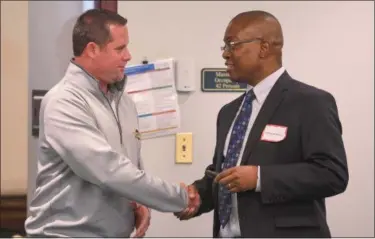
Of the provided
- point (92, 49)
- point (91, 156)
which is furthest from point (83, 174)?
point (92, 49)

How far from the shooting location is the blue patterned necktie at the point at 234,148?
176 centimetres

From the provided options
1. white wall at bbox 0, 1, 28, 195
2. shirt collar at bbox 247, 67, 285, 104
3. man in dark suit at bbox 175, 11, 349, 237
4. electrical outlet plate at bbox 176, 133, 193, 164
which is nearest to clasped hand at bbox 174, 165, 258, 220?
man in dark suit at bbox 175, 11, 349, 237

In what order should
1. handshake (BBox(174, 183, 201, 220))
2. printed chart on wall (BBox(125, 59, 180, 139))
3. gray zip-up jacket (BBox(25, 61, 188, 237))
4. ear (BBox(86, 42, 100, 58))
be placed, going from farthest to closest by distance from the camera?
1. printed chart on wall (BBox(125, 59, 180, 139))
2. handshake (BBox(174, 183, 201, 220))
3. ear (BBox(86, 42, 100, 58))
4. gray zip-up jacket (BBox(25, 61, 188, 237))

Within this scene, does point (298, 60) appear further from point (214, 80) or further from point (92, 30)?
point (92, 30)

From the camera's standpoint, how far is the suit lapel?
1687 millimetres

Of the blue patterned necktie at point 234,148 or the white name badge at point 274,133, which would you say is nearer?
the white name badge at point 274,133

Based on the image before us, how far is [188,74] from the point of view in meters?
2.62

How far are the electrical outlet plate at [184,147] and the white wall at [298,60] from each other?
0.03 m

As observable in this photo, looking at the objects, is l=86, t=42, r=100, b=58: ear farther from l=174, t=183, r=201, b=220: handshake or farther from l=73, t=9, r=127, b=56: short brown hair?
l=174, t=183, r=201, b=220: handshake

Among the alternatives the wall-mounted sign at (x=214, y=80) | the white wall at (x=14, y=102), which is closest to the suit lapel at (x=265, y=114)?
the wall-mounted sign at (x=214, y=80)

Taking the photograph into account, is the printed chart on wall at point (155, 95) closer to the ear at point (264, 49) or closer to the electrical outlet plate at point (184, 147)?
the electrical outlet plate at point (184, 147)

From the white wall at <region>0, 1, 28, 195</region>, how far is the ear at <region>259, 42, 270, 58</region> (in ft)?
5.00

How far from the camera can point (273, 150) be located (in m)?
Answer: 1.66

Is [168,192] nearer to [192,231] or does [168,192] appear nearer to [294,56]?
[192,231]
